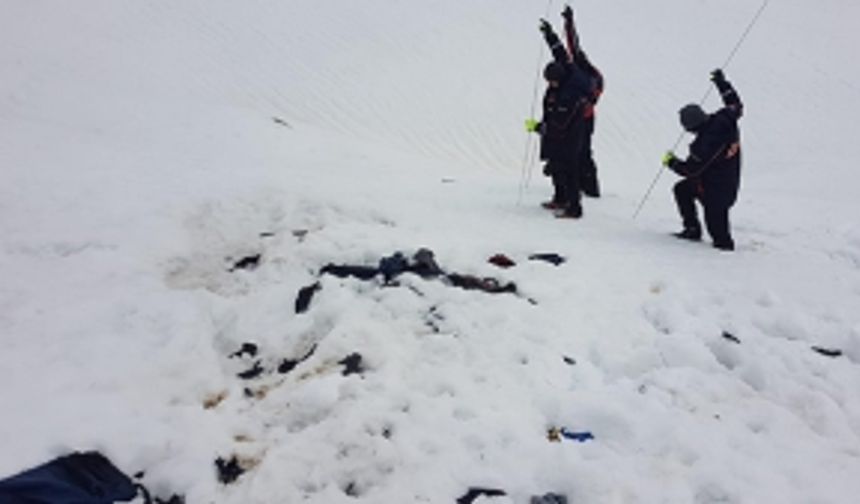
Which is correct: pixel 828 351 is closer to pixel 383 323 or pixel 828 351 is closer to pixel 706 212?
pixel 706 212

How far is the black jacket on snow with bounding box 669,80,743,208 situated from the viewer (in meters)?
5.93

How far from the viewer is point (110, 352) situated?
12.8 feet

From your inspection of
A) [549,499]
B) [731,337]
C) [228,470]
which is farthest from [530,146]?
[228,470]

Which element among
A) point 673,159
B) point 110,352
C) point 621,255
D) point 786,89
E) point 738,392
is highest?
point 786,89

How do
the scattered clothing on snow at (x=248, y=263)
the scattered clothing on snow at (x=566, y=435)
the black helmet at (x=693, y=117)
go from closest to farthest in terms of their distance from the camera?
the scattered clothing on snow at (x=566, y=435)
the scattered clothing on snow at (x=248, y=263)
the black helmet at (x=693, y=117)

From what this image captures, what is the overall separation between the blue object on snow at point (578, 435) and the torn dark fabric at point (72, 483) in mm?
2113

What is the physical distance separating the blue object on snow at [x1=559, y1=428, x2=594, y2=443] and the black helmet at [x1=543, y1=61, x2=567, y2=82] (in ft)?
14.1

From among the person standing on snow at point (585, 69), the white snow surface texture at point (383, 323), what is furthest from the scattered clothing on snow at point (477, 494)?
the person standing on snow at point (585, 69)

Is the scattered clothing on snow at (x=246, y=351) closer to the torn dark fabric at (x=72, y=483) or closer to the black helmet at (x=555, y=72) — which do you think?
the torn dark fabric at (x=72, y=483)

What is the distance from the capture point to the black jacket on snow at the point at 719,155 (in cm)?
593

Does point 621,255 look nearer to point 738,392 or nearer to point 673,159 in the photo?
point 673,159

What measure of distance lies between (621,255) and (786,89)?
38.6ft

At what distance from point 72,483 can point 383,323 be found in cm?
197

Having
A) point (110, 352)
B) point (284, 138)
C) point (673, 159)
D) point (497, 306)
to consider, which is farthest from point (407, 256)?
point (284, 138)
